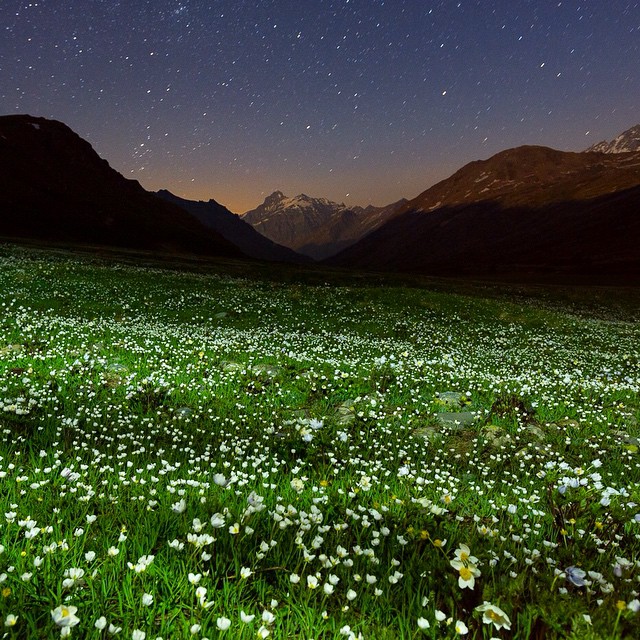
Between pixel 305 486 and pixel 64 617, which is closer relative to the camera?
pixel 64 617

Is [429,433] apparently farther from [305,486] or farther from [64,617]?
[64,617]

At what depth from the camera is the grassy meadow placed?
9.50 ft

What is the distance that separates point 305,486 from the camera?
532cm

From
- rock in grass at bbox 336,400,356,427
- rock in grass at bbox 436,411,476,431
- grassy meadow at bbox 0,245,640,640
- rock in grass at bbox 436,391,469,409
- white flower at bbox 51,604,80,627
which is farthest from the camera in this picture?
rock in grass at bbox 436,391,469,409

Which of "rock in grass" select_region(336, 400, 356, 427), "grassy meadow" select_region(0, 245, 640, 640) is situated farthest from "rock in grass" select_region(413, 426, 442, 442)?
"rock in grass" select_region(336, 400, 356, 427)

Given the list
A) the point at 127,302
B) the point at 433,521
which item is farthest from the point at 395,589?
the point at 127,302

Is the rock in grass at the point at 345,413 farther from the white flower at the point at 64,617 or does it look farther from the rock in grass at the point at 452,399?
the white flower at the point at 64,617

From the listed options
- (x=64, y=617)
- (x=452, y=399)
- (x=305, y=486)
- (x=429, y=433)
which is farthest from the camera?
(x=452, y=399)

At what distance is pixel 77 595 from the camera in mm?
2877

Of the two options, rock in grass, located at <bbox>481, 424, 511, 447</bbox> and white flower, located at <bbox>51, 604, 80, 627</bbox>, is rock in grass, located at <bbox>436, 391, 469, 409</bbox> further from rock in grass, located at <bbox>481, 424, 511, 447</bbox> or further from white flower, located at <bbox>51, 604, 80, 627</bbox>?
white flower, located at <bbox>51, 604, 80, 627</bbox>

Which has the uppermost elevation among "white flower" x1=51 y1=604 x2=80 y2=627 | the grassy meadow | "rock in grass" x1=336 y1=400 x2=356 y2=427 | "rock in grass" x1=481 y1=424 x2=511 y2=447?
"white flower" x1=51 y1=604 x2=80 y2=627

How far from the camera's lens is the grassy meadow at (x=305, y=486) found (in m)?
2.89

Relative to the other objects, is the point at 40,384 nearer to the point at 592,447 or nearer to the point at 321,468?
the point at 321,468

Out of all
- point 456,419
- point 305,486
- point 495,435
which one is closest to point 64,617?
point 305,486
